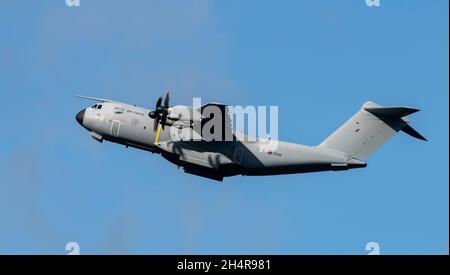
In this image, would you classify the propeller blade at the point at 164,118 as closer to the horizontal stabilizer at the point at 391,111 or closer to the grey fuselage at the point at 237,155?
the grey fuselage at the point at 237,155

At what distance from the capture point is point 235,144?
39562 mm

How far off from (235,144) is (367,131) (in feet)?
20.1

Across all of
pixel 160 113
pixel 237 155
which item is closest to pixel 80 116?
pixel 160 113

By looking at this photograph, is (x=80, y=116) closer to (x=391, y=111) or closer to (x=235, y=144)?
(x=235, y=144)

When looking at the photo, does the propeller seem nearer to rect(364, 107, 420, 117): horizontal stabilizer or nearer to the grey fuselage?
the grey fuselage

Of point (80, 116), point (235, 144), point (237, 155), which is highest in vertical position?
point (80, 116)

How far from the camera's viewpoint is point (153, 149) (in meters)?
40.2

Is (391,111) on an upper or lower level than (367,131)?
upper

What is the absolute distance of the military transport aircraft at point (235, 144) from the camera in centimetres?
3947

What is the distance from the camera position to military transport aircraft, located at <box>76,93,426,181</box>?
3947 centimetres

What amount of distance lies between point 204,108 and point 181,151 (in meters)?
2.56
